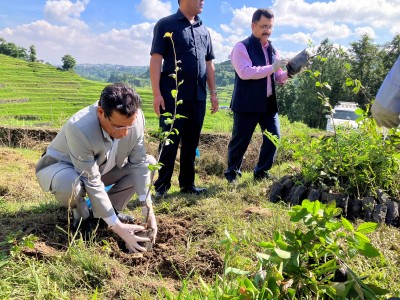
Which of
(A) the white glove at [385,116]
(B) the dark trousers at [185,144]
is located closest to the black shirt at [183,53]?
(B) the dark trousers at [185,144]

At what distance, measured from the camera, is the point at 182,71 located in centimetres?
326

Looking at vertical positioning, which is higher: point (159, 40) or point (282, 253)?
point (159, 40)

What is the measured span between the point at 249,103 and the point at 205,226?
156 cm

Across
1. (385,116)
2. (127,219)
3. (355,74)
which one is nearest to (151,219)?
(127,219)

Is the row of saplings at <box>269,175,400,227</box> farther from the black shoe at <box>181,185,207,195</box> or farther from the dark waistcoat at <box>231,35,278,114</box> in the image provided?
the dark waistcoat at <box>231,35,278,114</box>

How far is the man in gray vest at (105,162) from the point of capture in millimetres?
2045

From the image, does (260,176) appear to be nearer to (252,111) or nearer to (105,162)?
(252,111)

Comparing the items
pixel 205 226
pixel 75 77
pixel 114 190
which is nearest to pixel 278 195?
pixel 205 226

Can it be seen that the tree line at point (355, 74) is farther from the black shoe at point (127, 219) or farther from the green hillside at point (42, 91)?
the black shoe at point (127, 219)

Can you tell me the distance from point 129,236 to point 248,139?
1941 mm

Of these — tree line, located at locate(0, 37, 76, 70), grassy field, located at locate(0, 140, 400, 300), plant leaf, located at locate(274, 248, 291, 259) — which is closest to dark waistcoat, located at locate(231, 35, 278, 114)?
grassy field, located at locate(0, 140, 400, 300)

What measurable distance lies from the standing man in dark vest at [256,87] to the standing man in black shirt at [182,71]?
40 cm

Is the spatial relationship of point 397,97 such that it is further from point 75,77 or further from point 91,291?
point 75,77

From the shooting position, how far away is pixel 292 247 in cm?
138
